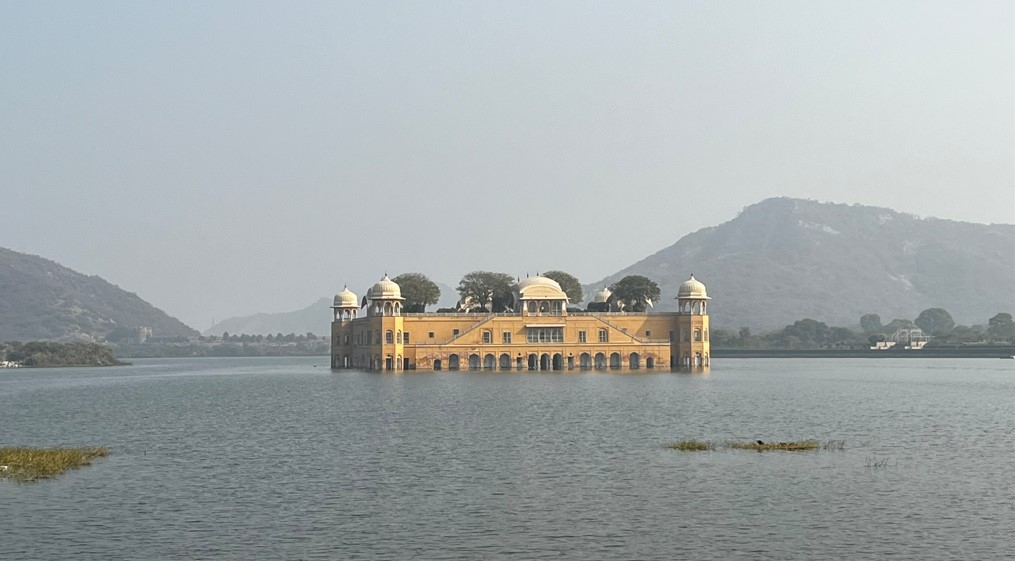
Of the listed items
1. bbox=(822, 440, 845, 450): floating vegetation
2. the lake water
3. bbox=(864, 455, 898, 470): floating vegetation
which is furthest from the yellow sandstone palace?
bbox=(864, 455, 898, 470): floating vegetation

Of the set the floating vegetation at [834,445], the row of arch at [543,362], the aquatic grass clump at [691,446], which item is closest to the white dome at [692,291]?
the row of arch at [543,362]

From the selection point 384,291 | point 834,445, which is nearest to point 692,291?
point 384,291

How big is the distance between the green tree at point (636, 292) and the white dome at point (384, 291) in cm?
2808

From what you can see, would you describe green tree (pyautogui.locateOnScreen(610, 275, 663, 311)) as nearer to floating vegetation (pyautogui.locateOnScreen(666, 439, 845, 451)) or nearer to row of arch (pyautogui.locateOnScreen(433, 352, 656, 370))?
row of arch (pyautogui.locateOnScreen(433, 352, 656, 370))

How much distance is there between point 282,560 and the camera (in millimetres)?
25188

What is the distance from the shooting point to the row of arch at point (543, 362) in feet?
403

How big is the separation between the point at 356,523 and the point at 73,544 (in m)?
6.39

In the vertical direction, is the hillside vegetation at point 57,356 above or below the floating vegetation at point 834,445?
above

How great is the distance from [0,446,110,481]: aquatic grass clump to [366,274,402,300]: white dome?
79310 millimetres

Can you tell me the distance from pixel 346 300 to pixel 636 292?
109 ft

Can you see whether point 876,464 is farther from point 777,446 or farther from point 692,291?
point 692,291

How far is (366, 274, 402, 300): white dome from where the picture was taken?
122688 millimetres

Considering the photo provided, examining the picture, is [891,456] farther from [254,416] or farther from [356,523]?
[254,416]

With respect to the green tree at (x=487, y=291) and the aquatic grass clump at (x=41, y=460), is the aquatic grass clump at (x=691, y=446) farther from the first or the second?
the green tree at (x=487, y=291)
